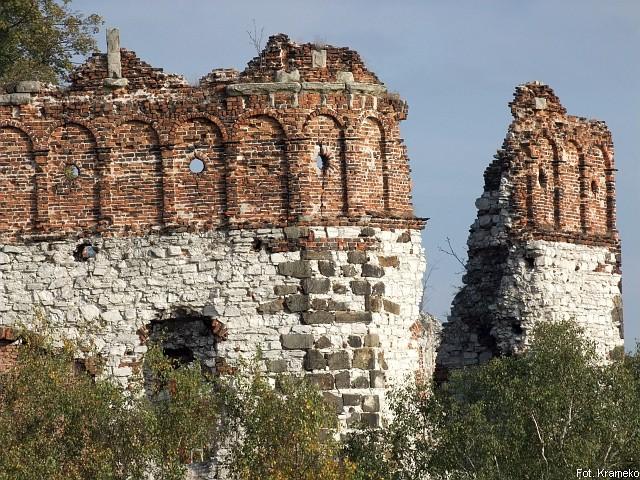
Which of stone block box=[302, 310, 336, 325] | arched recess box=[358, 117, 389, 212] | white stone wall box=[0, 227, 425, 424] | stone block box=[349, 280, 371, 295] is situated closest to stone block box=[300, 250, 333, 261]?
white stone wall box=[0, 227, 425, 424]

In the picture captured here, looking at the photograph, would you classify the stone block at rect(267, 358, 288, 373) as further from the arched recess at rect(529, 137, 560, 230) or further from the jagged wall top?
the arched recess at rect(529, 137, 560, 230)

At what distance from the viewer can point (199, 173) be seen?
28781 mm

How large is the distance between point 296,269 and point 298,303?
1.60 ft

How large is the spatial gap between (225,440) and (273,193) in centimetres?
360

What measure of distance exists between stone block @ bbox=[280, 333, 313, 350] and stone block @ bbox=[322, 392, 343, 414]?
0.72 m

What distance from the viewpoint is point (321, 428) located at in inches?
1049

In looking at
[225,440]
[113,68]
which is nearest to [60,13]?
[113,68]

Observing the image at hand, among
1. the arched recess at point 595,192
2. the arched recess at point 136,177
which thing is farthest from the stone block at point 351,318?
the arched recess at point 595,192

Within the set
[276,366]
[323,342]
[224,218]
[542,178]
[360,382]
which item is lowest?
[360,382]

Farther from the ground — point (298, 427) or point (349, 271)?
point (349, 271)

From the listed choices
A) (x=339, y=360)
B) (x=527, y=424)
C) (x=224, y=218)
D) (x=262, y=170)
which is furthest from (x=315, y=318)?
(x=527, y=424)

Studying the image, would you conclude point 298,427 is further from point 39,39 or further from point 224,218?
point 39,39

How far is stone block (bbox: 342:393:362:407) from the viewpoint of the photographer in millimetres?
27938

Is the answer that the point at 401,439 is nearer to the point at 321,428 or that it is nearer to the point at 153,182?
the point at 321,428
